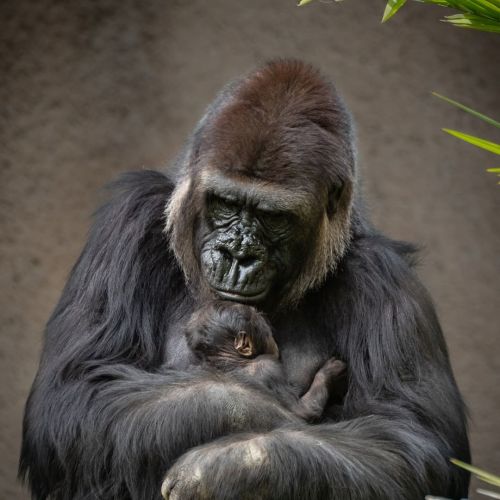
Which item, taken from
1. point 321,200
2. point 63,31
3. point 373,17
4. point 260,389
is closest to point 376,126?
point 373,17

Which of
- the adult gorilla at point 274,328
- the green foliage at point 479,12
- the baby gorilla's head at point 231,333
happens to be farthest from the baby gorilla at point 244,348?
the green foliage at point 479,12

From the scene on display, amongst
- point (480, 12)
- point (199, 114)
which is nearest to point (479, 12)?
point (480, 12)

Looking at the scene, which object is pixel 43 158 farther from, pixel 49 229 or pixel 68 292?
pixel 68 292

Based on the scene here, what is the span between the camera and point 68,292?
608cm

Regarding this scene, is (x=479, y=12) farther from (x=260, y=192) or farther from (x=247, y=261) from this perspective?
(x=247, y=261)

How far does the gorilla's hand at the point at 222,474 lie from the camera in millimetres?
4953

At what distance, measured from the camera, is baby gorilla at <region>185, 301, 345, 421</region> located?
5.60 m

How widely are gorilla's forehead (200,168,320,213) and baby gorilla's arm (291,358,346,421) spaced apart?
2.58 ft

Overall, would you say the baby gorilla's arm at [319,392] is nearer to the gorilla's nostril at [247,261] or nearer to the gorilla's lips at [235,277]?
the gorilla's lips at [235,277]

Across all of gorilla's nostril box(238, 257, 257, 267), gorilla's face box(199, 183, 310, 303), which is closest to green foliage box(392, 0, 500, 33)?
gorilla's face box(199, 183, 310, 303)

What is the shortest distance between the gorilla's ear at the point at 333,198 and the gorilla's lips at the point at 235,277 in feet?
1.62

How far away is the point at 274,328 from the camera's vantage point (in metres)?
6.16

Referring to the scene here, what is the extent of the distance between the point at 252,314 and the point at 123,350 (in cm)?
70

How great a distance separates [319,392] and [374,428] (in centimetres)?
45
